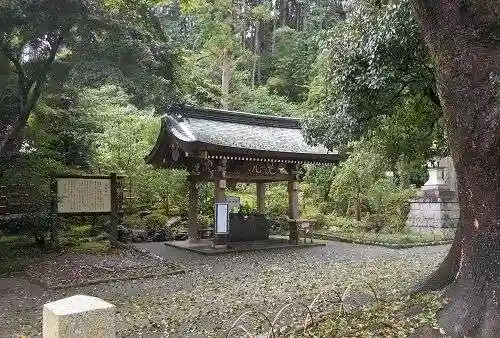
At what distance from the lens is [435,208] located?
1753 centimetres

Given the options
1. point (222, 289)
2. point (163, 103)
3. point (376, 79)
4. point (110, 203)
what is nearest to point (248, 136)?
point (110, 203)

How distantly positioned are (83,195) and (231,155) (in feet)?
14.2

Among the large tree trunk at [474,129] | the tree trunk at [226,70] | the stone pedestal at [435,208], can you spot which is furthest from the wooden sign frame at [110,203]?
the tree trunk at [226,70]

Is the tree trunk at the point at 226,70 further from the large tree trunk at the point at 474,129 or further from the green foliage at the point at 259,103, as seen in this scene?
the large tree trunk at the point at 474,129

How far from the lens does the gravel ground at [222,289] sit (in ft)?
21.6

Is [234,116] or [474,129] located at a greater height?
[234,116]

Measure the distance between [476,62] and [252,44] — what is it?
3225 centimetres

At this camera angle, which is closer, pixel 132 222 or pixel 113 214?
pixel 113 214

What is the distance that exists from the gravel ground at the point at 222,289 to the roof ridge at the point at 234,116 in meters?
4.39

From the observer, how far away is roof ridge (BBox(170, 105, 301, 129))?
49.1 feet

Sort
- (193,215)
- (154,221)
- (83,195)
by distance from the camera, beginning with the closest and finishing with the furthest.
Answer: (83,195) < (193,215) < (154,221)

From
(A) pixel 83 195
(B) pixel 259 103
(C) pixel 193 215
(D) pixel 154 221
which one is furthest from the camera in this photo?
(B) pixel 259 103

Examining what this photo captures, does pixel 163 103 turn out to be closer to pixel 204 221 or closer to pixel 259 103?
pixel 204 221

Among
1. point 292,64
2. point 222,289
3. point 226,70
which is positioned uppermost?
point 292,64
